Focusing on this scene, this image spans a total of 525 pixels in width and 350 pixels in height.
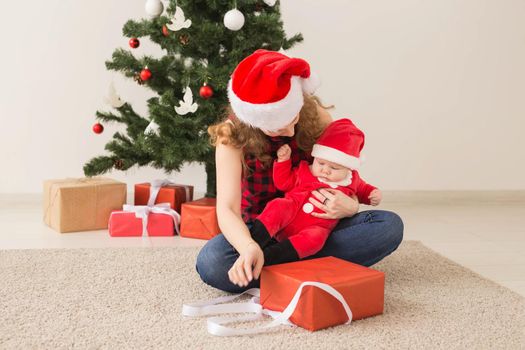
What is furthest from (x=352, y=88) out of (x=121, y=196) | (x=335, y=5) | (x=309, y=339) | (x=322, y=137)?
(x=309, y=339)

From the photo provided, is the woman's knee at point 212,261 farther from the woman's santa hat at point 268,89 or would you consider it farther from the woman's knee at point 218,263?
the woman's santa hat at point 268,89

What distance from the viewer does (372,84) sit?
3238mm

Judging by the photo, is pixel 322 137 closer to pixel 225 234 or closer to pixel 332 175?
pixel 332 175

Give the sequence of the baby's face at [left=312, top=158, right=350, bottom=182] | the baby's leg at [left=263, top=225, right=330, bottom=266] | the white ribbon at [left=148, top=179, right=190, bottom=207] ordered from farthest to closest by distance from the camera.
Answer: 1. the white ribbon at [left=148, top=179, right=190, bottom=207]
2. the baby's face at [left=312, top=158, right=350, bottom=182]
3. the baby's leg at [left=263, top=225, right=330, bottom=266]

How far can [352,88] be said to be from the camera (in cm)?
322

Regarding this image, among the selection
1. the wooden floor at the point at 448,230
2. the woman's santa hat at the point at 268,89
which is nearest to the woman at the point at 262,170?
the woman's santa hat at the point at 268,89

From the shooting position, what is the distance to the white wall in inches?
119

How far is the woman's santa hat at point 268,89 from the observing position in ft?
4.82

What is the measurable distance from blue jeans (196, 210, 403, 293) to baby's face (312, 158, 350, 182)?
145 mm

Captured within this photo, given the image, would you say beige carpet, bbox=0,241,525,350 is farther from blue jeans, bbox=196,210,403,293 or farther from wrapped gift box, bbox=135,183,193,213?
wrapped gift box, bbox=135,183,193,213

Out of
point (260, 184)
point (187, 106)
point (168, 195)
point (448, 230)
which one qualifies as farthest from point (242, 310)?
point (448, 230)

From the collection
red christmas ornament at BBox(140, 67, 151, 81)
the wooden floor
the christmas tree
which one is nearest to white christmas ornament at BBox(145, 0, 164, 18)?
the christmas tree

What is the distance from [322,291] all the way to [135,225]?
1.23 metres

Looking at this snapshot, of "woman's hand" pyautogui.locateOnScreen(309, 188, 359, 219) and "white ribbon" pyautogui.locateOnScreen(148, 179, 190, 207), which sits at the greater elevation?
"woman's hand" pyautogui.locateOnScreen(309, 188, 359, 219)
